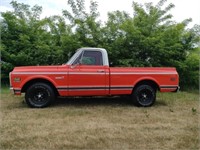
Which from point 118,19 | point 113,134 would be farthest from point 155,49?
point 113,134

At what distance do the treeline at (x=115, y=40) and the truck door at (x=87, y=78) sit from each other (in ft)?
8.37

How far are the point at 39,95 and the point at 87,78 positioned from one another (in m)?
1.32

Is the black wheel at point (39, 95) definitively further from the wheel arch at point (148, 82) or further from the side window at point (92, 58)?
the wheel arch at point (148, 82)

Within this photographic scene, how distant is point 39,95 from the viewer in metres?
8.24

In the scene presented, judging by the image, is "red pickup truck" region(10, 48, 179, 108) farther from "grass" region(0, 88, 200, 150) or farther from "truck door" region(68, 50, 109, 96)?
"grass" region(0, 88, 200, 150)

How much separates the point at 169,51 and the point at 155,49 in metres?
0.48

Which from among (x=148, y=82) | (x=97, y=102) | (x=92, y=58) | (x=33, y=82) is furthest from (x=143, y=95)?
(x=33, y=82)

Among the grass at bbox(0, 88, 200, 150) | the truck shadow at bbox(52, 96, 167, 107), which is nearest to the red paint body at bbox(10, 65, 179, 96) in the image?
the grass at bbox(0, 88, 200, 150)

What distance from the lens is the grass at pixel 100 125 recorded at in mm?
5352

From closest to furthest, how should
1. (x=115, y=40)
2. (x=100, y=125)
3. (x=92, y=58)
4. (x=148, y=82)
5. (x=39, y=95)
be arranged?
(x=100, y=125), (x=39, y=95), (x=92, y=58), (x=148, y=82), (x=115, y=40)

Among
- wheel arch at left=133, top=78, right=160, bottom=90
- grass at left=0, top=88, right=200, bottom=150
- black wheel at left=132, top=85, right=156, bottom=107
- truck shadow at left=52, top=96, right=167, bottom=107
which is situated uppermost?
wheel arch at left=133, top=78, right=160, bottom=90

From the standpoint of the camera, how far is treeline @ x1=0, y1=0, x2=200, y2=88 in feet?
36.2

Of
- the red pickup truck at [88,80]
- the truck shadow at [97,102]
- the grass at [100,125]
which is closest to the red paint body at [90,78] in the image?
the red pickup truck at [88,80]

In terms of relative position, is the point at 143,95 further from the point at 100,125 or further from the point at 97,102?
the point at 100,125
